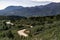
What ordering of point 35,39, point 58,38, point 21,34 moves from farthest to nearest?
point 21,34
point 35,39
point 58,38

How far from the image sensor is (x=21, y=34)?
31.0 metres

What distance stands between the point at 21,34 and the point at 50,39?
1007cm

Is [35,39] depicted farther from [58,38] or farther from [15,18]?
[15,18]

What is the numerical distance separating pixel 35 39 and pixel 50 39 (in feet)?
10.2

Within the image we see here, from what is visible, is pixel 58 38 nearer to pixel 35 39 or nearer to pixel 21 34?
pixel 35 39

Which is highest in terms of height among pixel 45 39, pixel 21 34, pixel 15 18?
pixel 45 39

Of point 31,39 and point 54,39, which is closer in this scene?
point 54,39

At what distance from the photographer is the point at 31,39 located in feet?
79.8

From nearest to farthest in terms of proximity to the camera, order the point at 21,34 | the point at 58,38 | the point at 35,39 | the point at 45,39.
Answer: the point at 58,38, the point at 45,39, the point at 35,39, the point at 21,34

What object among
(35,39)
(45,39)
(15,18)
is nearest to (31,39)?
(35,39)

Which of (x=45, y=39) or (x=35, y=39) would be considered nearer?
(x=45, y=39)

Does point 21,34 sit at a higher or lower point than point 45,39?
lower

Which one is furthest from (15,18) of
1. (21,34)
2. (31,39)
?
(31,39)

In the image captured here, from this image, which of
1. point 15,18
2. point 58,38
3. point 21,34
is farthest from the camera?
point 15,18
